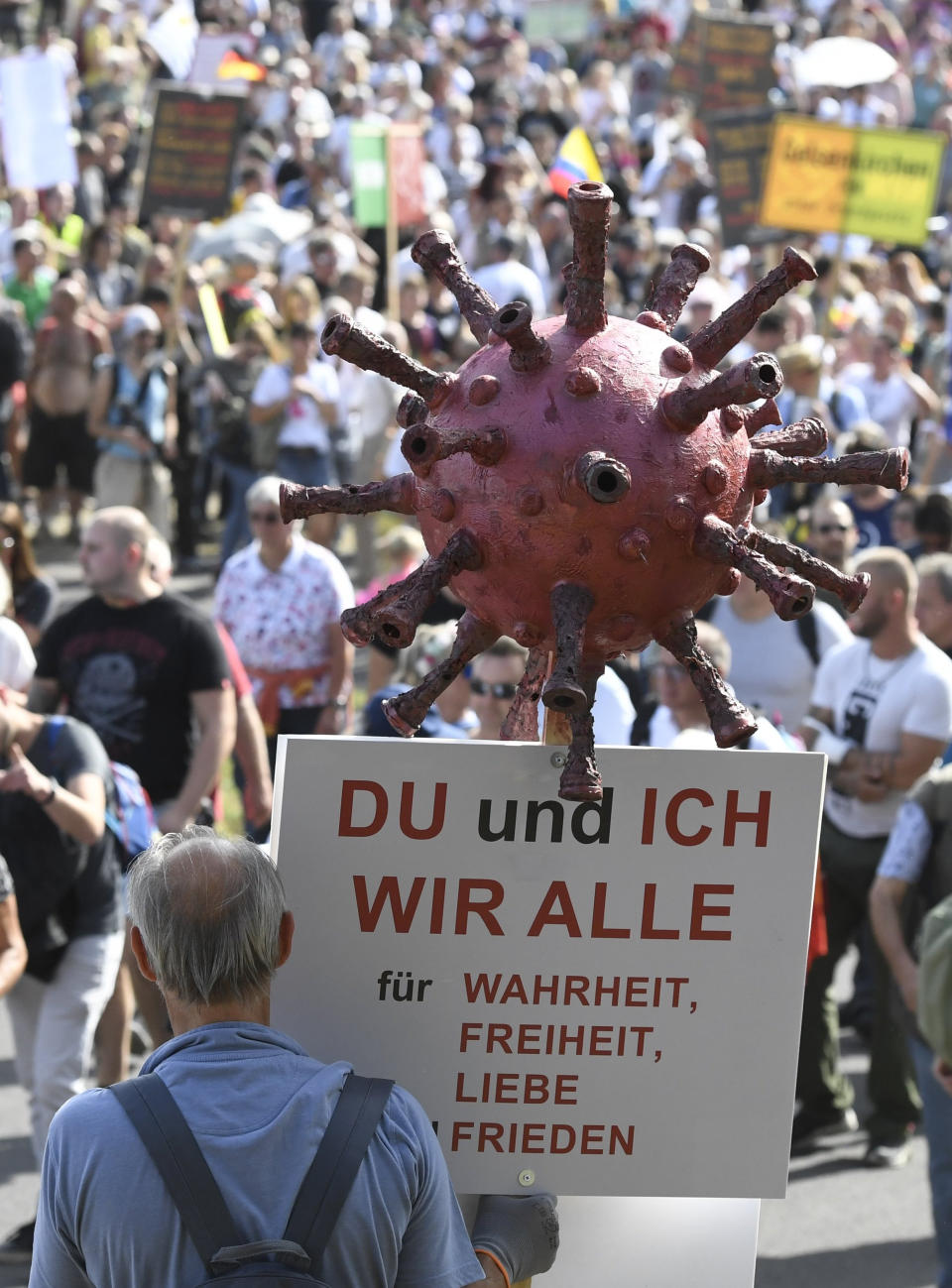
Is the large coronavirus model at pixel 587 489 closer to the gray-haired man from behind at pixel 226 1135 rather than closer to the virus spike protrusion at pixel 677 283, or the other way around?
the virus spike protrusion at pixel 677 283

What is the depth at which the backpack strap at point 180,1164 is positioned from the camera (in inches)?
97.7

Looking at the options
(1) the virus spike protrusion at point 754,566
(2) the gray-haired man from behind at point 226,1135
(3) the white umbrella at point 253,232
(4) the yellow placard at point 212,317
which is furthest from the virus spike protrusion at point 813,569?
(3) the white umbrella at point 253,232

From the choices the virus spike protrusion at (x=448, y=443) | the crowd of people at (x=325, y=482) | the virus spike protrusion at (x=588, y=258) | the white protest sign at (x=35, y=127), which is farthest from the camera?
the white protest sign at (x=35, y=127)

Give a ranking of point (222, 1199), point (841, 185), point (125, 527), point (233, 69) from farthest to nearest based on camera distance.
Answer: point (233, 69)
point (841, 185)
point (125, 527)
point (222, 1199)

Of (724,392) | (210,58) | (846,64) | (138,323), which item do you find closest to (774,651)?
(724,392)

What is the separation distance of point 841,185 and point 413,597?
10.8 meters

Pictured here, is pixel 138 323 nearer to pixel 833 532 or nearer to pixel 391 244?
pixel 391 244

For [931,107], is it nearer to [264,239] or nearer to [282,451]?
[264,239]

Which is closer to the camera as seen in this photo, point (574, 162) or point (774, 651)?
point (774, 651)

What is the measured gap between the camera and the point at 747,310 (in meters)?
2.81

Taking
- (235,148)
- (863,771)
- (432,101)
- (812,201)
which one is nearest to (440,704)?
(863,771)

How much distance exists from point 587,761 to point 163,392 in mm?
10650

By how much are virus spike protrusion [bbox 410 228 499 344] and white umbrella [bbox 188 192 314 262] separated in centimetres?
1271

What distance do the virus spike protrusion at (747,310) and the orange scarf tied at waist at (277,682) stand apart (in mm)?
5354
